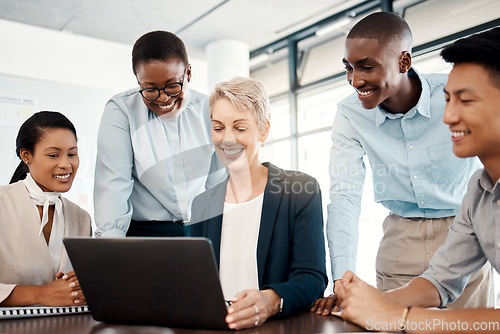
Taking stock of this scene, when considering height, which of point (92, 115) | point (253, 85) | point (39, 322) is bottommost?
point (39, 322)

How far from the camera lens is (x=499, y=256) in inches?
49.8

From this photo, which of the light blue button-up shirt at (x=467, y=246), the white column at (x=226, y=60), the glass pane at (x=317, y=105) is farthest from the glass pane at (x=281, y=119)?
the light blue button-up shirt at (x=467, y=246)

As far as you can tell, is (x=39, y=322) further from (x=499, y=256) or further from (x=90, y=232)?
(x=499, y=256)

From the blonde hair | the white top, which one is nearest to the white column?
the blonde hair

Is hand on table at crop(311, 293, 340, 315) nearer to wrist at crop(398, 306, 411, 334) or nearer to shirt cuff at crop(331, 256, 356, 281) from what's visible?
wrist at crop(398, 306, 411, 334)

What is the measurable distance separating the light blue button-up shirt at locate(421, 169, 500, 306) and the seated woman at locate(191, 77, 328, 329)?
1.11ft

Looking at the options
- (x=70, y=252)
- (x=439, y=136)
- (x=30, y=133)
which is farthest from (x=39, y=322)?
(x=439, y=136)

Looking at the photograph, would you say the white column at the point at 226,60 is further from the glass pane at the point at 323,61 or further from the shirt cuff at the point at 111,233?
the shirt cuff at the point at 111,233

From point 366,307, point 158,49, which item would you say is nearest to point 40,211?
point 158,49

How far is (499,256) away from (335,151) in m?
0.81

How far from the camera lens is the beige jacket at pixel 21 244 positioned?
1624 mm

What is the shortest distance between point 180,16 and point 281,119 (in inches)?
85.9

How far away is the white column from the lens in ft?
20.8

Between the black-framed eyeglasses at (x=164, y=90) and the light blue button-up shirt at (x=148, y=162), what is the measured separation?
15 cm
